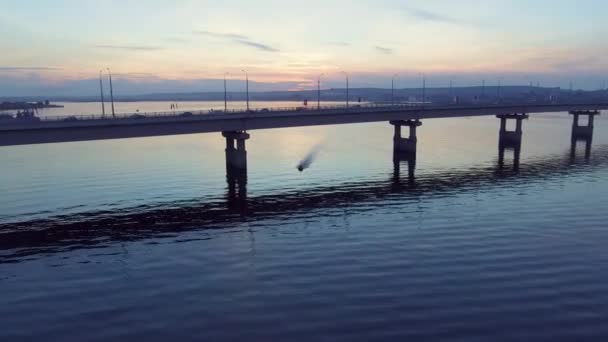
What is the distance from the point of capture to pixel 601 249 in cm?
3484

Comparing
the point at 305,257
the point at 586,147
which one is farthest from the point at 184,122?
the point at 586,147

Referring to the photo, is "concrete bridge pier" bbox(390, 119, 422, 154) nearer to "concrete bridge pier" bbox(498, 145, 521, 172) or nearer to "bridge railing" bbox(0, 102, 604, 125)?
"bridge railing" bbox(0, 102, 604, 125)

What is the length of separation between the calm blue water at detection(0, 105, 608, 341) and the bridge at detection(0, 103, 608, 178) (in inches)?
296

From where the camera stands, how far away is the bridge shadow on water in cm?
3934

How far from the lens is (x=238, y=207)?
168 ft

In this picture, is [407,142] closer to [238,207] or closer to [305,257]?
[238,207]

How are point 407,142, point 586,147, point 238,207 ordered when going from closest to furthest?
point 238,207 < point 407,142 < point 586,147

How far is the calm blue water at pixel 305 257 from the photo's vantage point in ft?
78.3

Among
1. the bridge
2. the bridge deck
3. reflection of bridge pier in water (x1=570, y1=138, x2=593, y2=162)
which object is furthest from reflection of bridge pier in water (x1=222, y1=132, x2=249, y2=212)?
reflection of bridge pier in water (x1=570, y1=138, x2=593, y2=162)

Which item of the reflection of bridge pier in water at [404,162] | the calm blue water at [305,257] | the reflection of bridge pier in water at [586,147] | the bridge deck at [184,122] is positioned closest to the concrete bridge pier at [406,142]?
the reflection of bridge pier in water at [404,162]

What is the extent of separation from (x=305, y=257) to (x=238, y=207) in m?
19.1

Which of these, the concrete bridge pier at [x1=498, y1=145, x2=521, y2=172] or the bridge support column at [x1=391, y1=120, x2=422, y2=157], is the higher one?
the bridge support column at [x1=391, y1=120, x2=422, y2=157]

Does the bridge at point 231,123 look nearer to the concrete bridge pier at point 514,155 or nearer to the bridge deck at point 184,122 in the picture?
the bridge deck at point 184,122

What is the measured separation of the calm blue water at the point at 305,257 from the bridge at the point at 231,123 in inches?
296
